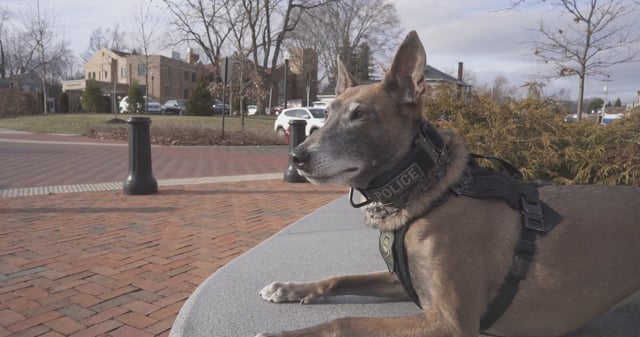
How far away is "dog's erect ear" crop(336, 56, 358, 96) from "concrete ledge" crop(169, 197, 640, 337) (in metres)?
1.32

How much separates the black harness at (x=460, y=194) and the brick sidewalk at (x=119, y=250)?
→ 1.60 m

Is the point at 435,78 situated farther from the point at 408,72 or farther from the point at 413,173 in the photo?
the point at 413,173

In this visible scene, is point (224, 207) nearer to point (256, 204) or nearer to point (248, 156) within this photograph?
point (256, 204)

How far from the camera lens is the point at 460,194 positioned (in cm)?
204

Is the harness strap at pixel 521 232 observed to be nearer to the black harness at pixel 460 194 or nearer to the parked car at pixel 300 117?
the black harness at pixel 460 194

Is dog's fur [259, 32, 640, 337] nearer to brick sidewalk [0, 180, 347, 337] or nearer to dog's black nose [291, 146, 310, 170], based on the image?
dog's black nose [291, 146, 310, 170]

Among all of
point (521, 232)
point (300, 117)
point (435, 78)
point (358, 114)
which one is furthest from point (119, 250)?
point (300, 117)

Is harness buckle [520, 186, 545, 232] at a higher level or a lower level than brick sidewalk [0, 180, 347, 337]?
higher

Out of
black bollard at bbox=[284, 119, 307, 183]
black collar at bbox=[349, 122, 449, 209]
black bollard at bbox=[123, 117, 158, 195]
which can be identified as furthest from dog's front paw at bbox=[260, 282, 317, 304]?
black bollard at bbox=[284, 119, 307, 183]

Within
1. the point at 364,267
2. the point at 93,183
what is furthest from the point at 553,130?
the point at 93,183

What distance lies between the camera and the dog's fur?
1.87m

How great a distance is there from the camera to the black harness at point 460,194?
196 cm

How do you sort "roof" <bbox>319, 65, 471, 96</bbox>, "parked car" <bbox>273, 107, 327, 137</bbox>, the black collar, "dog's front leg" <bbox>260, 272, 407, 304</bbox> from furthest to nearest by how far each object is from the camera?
"parked car" <bbox>273, 107, 327, 137</bbox> < "roof" <bbox>319, 65, 471, 96</bbox> < "dog's front leg" <bbox>260, 272, 407, 304</bbox> < the black collar

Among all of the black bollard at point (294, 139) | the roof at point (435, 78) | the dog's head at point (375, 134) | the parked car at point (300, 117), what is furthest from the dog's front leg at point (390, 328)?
the parked car at point (300, 117)
